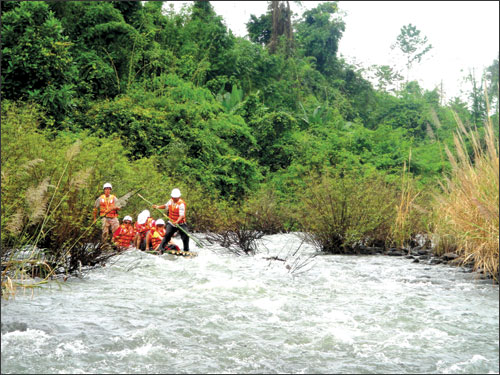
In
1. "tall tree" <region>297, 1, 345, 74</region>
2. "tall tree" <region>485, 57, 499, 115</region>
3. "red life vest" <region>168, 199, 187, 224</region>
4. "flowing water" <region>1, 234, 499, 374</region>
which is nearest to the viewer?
"flowing water" <region>1, 234, 499, 374</region>

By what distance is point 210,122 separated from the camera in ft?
73.4

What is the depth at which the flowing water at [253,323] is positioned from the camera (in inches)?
191

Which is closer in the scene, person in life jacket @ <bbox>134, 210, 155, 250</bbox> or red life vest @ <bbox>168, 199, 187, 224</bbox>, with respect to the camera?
red life vest @ <bbox>168, 199, 187, 224</bbox>

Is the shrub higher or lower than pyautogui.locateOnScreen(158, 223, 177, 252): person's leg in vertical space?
higher

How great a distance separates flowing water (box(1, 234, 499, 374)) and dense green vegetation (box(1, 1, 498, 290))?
1.17 m

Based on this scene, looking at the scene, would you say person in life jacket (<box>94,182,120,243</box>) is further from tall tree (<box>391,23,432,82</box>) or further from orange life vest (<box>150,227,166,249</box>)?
tall tree (<box>391,23,432,82</box>)

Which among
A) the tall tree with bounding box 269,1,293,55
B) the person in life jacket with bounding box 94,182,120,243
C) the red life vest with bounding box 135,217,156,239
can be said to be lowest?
the red life vest with bounding box 135,217,156,239

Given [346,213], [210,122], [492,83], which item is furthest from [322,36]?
[492,83]

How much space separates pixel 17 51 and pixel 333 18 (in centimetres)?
2352

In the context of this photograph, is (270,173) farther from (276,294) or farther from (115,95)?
(276,294)

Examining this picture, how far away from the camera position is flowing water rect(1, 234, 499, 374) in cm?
486

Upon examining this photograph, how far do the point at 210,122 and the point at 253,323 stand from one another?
1662 centimetres

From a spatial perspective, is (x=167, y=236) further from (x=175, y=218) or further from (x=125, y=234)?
(x=125, y=234)

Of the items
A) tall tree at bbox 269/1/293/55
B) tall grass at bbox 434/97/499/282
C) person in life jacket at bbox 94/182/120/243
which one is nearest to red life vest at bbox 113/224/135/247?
person in life jacket at bbox 94/182/120/243
